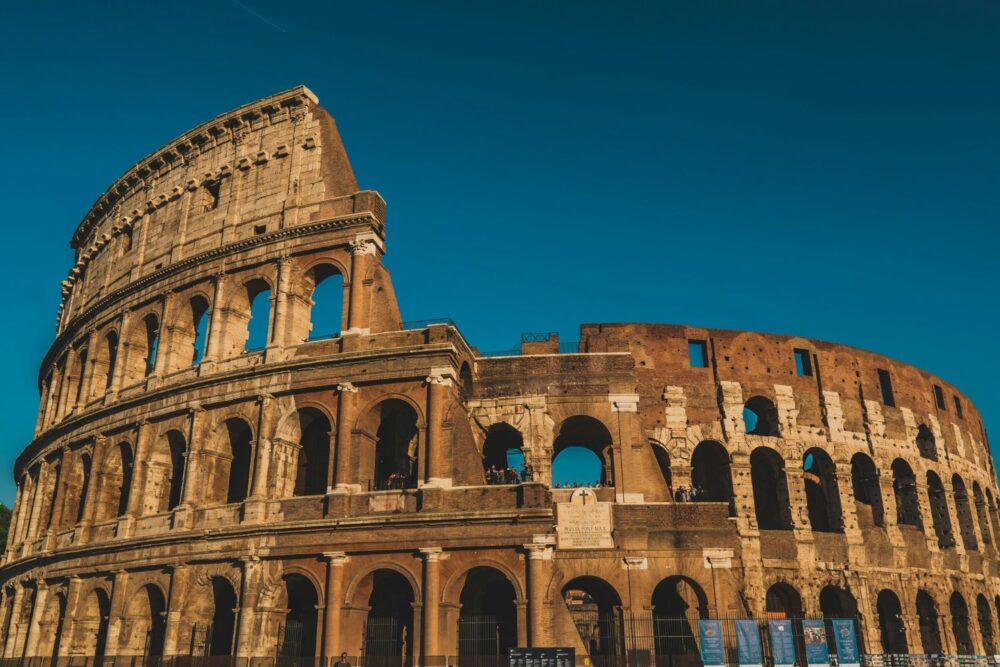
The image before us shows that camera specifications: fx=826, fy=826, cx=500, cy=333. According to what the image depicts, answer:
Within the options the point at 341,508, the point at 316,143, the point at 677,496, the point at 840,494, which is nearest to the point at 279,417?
the point at 341,508

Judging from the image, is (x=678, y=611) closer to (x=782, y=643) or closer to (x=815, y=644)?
(x=815, y=644)

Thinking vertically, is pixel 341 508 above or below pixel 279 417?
below

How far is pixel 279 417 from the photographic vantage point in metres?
22.0

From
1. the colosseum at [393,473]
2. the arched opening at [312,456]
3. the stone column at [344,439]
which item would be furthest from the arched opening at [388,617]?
the arched opening at [312,456]

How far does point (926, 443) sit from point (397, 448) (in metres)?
20.1

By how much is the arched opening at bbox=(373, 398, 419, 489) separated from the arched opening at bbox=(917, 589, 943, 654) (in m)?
17.4

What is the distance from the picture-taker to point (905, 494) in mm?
29172

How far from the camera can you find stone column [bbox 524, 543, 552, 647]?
1858cm

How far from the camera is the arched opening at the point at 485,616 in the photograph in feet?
65.5

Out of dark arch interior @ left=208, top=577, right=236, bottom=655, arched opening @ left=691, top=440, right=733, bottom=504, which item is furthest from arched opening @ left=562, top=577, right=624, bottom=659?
dark arch interior @ left=208, top=577, right=236, bottom=655

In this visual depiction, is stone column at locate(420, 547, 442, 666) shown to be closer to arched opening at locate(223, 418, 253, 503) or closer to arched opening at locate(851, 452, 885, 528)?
arched opening at locate(223, 418, 253, 503)

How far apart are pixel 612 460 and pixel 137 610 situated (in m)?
13.6

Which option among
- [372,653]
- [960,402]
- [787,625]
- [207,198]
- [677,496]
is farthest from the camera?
[960,402]

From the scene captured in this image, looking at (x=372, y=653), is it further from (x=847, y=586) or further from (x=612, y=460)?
(x=847, y=586)
